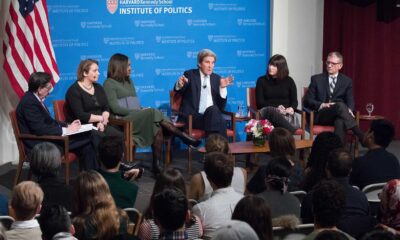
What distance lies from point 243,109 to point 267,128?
2.01 m

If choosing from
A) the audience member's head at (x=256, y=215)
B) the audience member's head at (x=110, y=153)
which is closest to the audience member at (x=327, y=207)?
the audience member's head at (x=256, y=215)

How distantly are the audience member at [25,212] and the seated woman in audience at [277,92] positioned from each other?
15.8 feet

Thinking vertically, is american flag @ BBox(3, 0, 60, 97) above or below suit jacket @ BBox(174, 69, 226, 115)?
above

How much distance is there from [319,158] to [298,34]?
4324 mm

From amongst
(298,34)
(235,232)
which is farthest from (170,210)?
(298,34)

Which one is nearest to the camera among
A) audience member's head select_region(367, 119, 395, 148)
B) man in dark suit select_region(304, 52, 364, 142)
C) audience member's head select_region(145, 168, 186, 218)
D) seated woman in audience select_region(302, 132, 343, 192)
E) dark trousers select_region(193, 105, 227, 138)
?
audience member's head select_region(145, 168, 186, 218)

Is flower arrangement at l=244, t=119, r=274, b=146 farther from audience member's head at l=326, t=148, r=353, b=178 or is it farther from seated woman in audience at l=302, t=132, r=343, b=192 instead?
audience member's head at l=326, t=148, r=353, b=178

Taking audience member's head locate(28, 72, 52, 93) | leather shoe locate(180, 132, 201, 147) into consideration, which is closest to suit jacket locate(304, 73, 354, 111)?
leather shoe locate(180, 132, 201, 147)

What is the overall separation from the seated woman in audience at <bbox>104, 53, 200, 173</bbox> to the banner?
92 centimetres

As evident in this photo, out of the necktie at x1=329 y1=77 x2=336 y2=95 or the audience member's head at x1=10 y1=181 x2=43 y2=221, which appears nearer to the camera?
the audience member's head at x1=10 y1=181 x2=43 y2=221

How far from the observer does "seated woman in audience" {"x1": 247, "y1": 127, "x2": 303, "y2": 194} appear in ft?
17.5

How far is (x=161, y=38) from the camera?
908cm

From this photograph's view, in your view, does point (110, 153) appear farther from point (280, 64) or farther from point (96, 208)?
point (280, 64)

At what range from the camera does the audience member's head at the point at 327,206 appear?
3.85 m
